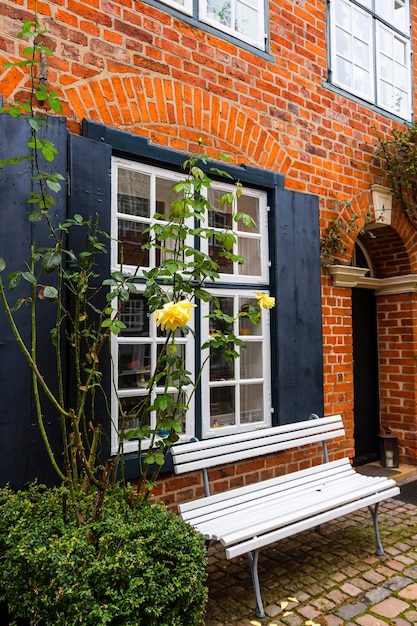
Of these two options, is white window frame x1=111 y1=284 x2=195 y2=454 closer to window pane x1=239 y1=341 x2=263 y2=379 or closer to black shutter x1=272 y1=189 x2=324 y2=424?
window pane x1=239 y1=341 x2=263 y2=379

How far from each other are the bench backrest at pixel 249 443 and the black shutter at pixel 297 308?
210 millimetres

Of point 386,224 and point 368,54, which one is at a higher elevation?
point 368,54

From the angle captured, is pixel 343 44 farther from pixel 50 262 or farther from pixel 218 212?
pixel 50 262

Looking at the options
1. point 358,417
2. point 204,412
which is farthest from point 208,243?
point 358,417

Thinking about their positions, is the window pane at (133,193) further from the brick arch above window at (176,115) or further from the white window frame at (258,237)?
the white window frame at (258,237)

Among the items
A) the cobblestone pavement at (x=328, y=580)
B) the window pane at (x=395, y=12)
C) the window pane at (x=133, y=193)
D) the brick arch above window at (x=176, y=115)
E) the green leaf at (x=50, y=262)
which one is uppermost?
the window pane at (x=395, y=12)

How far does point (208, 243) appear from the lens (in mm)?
4027

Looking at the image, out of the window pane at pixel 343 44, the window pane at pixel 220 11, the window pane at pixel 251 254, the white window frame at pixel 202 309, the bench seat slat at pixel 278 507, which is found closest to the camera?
the bench seat slat at pixel 278 507

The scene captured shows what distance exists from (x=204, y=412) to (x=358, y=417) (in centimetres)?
277

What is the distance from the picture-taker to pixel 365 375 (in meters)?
6.04

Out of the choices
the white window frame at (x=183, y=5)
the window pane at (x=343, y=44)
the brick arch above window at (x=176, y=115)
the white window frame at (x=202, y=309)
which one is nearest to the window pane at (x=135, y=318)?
the white window frame at (x=202, y=309)

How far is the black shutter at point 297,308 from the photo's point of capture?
4.24 meters

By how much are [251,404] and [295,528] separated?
1.28 m

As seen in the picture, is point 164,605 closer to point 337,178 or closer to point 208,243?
point 208,243
